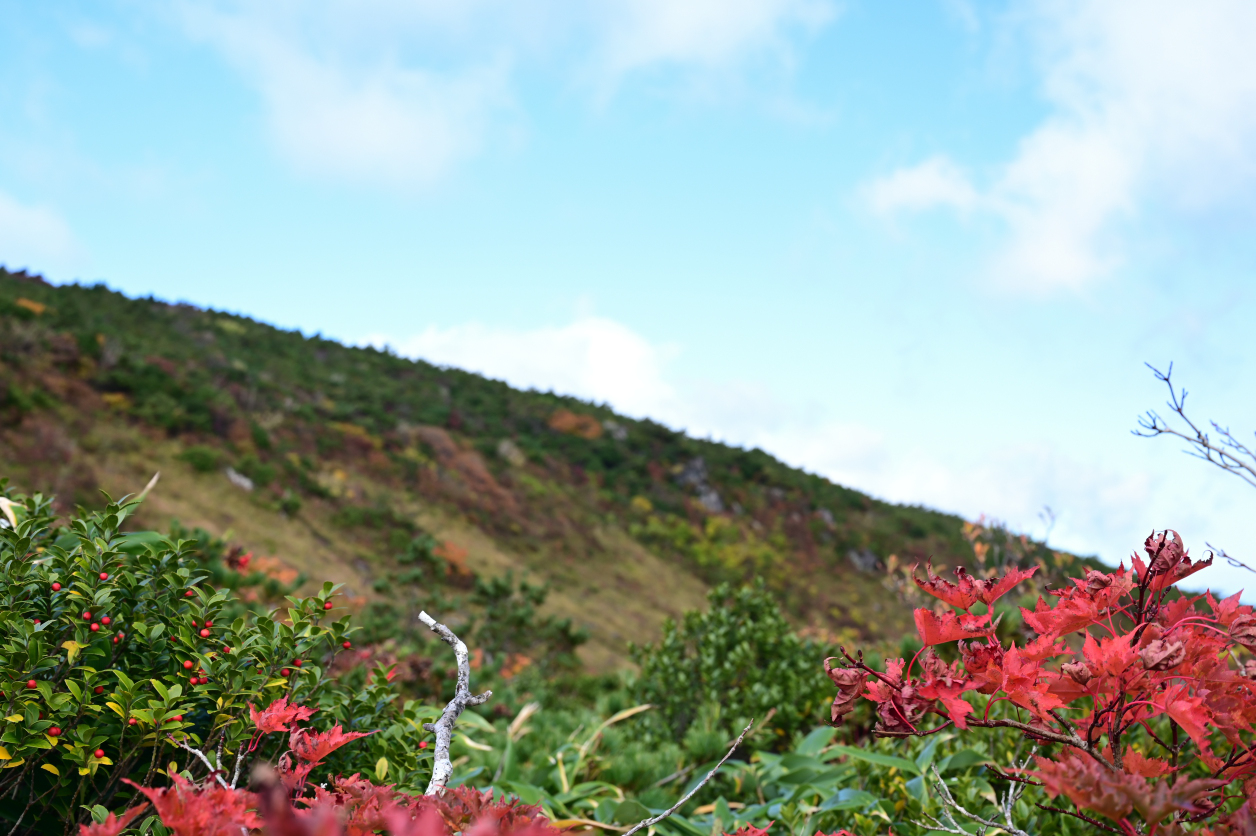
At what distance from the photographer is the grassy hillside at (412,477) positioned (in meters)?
11.8

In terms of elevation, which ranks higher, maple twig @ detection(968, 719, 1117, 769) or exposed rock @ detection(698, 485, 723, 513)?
exposed rock @ detection(698, 485, 723, 513)

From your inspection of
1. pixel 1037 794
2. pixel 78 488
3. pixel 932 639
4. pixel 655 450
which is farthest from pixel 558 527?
pixel 932 639

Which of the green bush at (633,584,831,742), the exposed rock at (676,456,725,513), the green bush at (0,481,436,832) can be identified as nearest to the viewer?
the green bush at (0,481,436,832)

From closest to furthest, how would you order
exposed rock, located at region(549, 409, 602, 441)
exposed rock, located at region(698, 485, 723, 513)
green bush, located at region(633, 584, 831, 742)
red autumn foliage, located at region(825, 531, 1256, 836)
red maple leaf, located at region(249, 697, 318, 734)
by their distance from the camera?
red autumn foliage, located at region(825, 531, 1256, 836) < red maple leaf, located at region(249, 697, 318, 734) < green bush, located at region(633, 584, 831, 742) < exposed rock, located at region(698, 485, 723, 513) < exposed rock, located at region(549, 409, 602, 441)

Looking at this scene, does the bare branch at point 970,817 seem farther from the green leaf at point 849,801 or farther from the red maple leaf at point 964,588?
the green leaf at point 849,801

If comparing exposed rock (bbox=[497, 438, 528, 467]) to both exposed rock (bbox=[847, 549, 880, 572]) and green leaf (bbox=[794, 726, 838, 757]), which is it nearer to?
exposed rock (bbox=[847, 549, 880, 572])

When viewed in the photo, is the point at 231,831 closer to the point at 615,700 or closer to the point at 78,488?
the point at 615,700

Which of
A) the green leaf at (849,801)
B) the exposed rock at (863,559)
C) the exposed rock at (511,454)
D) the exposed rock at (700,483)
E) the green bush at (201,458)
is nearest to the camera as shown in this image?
the green leaf at (849,801)

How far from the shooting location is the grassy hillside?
11750 mm

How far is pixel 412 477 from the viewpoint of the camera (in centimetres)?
1722

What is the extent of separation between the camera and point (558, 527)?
60.1ft

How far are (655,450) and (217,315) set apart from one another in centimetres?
1499

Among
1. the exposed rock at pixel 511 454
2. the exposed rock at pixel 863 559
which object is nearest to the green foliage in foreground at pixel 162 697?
the exposed rock at pixel 511 454

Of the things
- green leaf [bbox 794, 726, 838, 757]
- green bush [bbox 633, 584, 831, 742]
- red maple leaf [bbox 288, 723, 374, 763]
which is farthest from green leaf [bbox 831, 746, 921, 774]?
red maple leaf [bbox 288, 723, 374, 763]
